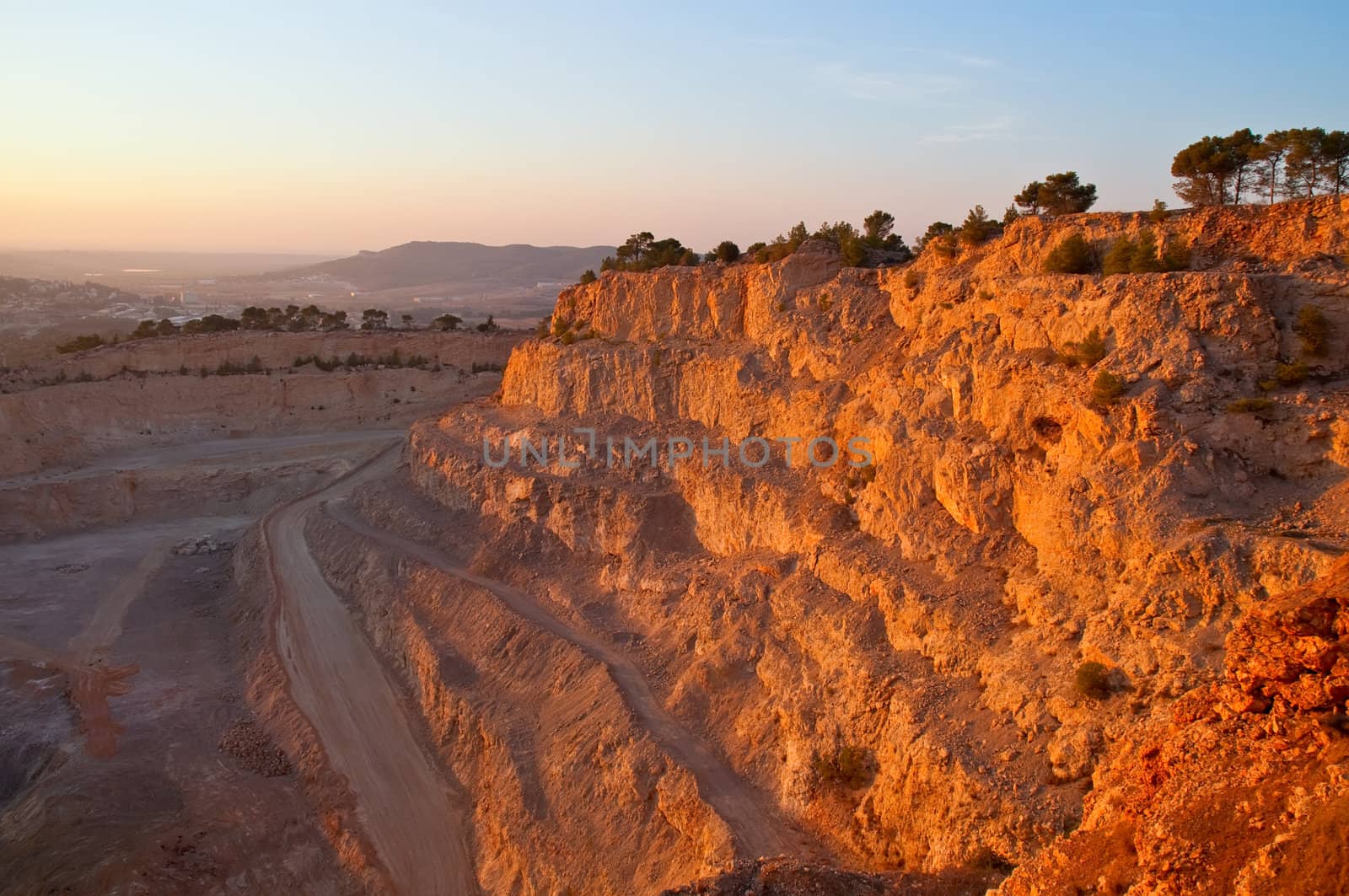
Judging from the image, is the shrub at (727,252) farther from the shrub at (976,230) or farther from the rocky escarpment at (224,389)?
the rocky escarpment at (224,389)

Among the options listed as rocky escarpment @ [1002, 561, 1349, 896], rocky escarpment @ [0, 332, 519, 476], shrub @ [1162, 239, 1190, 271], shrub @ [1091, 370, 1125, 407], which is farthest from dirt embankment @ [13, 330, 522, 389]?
rocky escarpment @ [1002, 561, 1349, 896]

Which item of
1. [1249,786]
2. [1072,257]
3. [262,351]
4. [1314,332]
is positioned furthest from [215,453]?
[1249,786]

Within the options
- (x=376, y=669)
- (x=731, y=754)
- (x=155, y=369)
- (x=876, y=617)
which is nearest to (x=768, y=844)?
(x=731, y=754)

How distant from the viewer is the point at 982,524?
19.1m

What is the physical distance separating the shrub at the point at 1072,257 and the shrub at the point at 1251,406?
565 centimetres

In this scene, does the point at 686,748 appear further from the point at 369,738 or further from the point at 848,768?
the point at 369,738

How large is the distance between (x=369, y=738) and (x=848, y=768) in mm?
14288

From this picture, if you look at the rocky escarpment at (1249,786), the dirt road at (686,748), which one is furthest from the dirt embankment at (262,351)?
the rocky escarpment at (1249,786)

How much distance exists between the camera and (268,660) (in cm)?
2827

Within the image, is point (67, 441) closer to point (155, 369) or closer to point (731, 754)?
point (155, 369)

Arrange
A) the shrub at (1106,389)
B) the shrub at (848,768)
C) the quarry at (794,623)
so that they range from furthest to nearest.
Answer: the shrub at (848,768) → the shrub at (1106,389) → the quarry at (794,623)

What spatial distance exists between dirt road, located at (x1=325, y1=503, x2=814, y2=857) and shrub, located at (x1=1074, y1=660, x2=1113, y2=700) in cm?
620

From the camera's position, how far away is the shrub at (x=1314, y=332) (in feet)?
55.3

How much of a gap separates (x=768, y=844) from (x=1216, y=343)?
13.2 m
